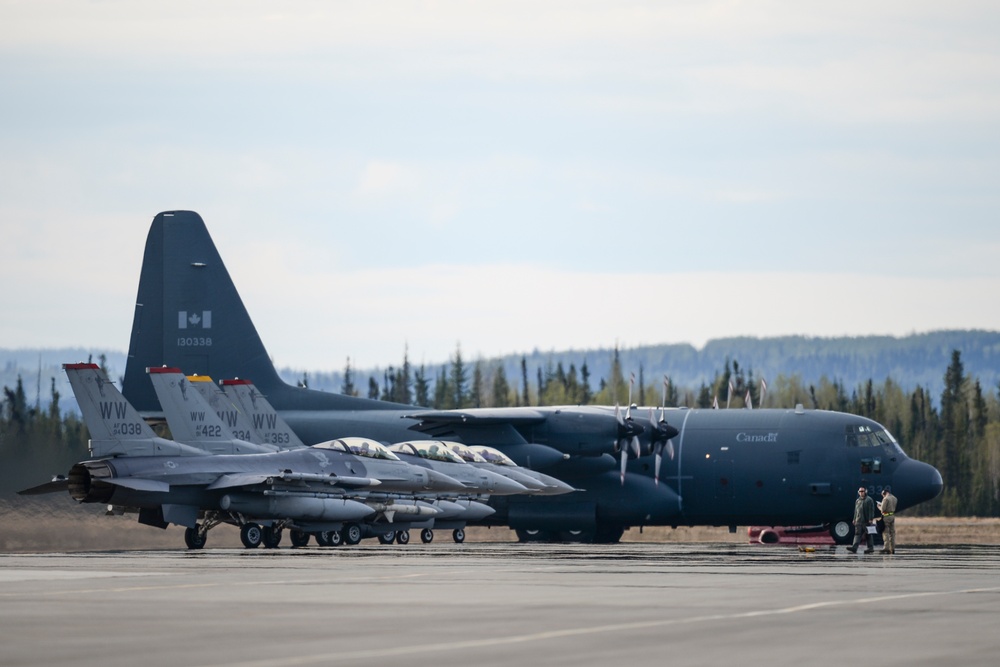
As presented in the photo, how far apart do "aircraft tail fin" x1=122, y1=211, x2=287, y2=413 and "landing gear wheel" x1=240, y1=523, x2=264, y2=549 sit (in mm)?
14954

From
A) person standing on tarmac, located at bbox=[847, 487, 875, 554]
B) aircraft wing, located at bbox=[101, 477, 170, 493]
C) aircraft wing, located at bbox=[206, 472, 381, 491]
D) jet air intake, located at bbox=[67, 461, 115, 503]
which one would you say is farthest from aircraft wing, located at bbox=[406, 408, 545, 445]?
jet air intake, located at bbox=[67, 461, 115, 503]

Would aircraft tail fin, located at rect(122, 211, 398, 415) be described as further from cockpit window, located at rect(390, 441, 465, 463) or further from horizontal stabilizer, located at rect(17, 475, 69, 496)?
horizontal stabilizer, located at rect(17, 475, 69, 496)

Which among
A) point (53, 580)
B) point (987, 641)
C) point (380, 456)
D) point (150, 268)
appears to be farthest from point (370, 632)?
A: point (150, 268)

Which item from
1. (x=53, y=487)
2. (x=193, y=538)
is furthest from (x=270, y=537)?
(x=53, y=487)

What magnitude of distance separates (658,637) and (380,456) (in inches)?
1102

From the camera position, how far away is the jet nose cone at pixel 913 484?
Result: 45875 mm

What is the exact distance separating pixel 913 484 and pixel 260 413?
20399mm

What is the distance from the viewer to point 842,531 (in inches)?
1863

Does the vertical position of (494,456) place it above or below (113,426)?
below

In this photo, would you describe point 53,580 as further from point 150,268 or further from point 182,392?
point 150,268

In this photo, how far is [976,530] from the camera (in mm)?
81062

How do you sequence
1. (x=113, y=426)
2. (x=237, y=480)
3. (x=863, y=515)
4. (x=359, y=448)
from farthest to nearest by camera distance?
(x=359, y=448) < (x=863, y=515) < (x=113, y=426) < (x=237, y=480)

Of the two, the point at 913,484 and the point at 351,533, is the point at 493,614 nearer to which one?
the point at 351,533

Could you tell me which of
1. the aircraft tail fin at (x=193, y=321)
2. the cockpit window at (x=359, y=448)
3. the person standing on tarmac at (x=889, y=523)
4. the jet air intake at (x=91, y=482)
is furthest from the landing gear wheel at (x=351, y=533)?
the person standing on tarmac at (x=889, y=523)
